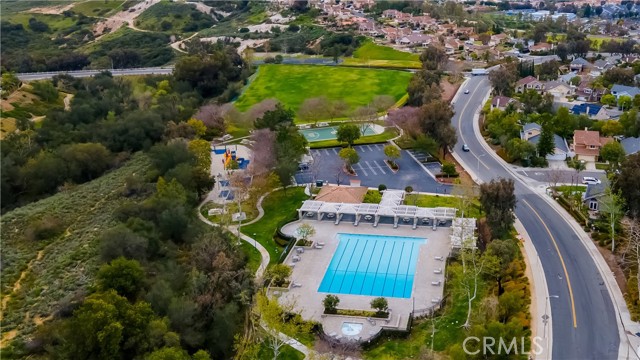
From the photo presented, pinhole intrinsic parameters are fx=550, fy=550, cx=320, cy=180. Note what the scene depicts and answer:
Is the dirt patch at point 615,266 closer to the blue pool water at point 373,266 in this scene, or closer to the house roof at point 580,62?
the blue pool water at point 373,266

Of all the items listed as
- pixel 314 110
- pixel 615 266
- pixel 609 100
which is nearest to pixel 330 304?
pixel 615 266

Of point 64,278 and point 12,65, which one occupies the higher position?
point 64,278

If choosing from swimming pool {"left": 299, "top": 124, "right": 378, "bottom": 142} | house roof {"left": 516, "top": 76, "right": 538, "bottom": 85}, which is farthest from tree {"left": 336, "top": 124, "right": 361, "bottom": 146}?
house roof {"left": 516, "top": 76, "right": 538, "bottom": 85}

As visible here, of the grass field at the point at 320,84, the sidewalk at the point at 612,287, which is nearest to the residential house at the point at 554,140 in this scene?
the sidewalk at the point at 612,287

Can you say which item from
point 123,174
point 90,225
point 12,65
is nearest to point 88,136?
point 123,174

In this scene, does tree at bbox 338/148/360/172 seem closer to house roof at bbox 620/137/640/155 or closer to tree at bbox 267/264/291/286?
tree at bbox 267/264/291/286

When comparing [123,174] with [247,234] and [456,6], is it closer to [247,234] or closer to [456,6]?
[247,234]
